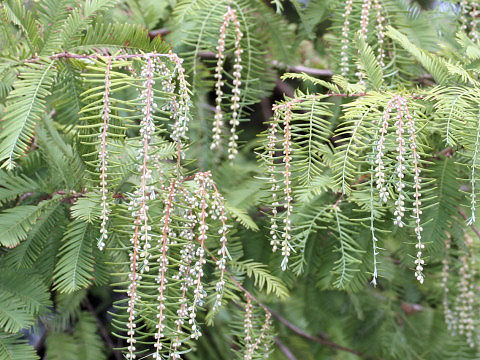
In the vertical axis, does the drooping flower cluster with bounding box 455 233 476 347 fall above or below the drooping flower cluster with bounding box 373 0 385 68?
below

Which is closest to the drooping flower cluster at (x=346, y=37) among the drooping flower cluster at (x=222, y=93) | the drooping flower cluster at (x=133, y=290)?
the drooping flower cluster at (x=222, y=93)

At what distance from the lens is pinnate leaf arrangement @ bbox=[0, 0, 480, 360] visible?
3.27ft

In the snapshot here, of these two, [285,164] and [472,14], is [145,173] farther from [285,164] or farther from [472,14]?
[472,14]

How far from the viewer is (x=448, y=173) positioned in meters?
1.30

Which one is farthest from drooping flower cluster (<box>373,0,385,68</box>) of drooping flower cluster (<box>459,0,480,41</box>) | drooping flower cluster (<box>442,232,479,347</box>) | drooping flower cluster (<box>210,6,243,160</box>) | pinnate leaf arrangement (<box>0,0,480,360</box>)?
drooping flower cluster (<box>442,232,479,347</box>)

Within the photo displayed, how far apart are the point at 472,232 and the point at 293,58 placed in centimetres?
82

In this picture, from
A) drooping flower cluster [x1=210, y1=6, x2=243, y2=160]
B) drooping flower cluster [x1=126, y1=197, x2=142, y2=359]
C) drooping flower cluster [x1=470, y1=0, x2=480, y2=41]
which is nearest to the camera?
drooping flower cluster [x1=126, y1=197, x2=142, y2=359]

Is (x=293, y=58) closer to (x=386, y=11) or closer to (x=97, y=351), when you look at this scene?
(x=386, y=11)

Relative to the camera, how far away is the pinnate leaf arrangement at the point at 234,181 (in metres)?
1.00

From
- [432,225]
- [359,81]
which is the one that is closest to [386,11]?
[359,81]

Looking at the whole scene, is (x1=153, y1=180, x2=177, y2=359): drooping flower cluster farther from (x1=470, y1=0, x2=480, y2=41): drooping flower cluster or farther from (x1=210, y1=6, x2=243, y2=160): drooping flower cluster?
(x1=470, y1=0, x2=480, y2=41): drooping flower cluster

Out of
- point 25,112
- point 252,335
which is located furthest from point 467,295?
point 25,112

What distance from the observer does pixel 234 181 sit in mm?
1714

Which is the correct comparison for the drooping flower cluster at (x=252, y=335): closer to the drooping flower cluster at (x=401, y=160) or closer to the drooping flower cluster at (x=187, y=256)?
the drooping flower cluster at (x=187, y=256)
